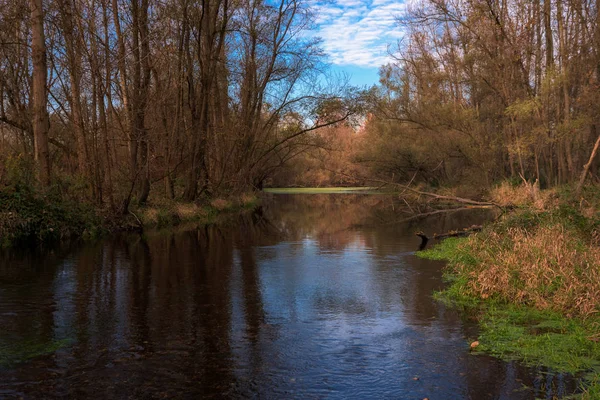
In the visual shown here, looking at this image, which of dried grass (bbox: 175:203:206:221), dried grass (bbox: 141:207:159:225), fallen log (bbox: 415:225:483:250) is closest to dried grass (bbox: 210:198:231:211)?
dried grass (bbox: 175:203:206:221)

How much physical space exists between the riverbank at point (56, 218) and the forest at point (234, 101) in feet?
1.41

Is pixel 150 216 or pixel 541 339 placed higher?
pixel 150 216

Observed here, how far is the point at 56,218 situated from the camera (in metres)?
15.8

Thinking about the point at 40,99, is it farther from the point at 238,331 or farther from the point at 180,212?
the point at 238,331

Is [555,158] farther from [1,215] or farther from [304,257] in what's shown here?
[1,215]

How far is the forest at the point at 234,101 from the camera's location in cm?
1803

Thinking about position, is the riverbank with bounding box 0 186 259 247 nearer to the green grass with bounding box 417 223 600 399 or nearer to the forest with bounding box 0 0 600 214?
the forest with bounding box 0 0 600 214

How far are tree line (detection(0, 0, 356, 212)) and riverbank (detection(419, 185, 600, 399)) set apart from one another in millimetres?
11666

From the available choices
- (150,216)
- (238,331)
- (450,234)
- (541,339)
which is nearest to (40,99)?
(150,216)

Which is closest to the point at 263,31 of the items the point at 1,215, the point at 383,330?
the point at 1,215

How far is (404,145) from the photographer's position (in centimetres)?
3950

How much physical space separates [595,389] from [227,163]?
90.4ft

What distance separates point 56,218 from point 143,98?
642 centimetres

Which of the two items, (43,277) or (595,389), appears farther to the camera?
(43,277)
